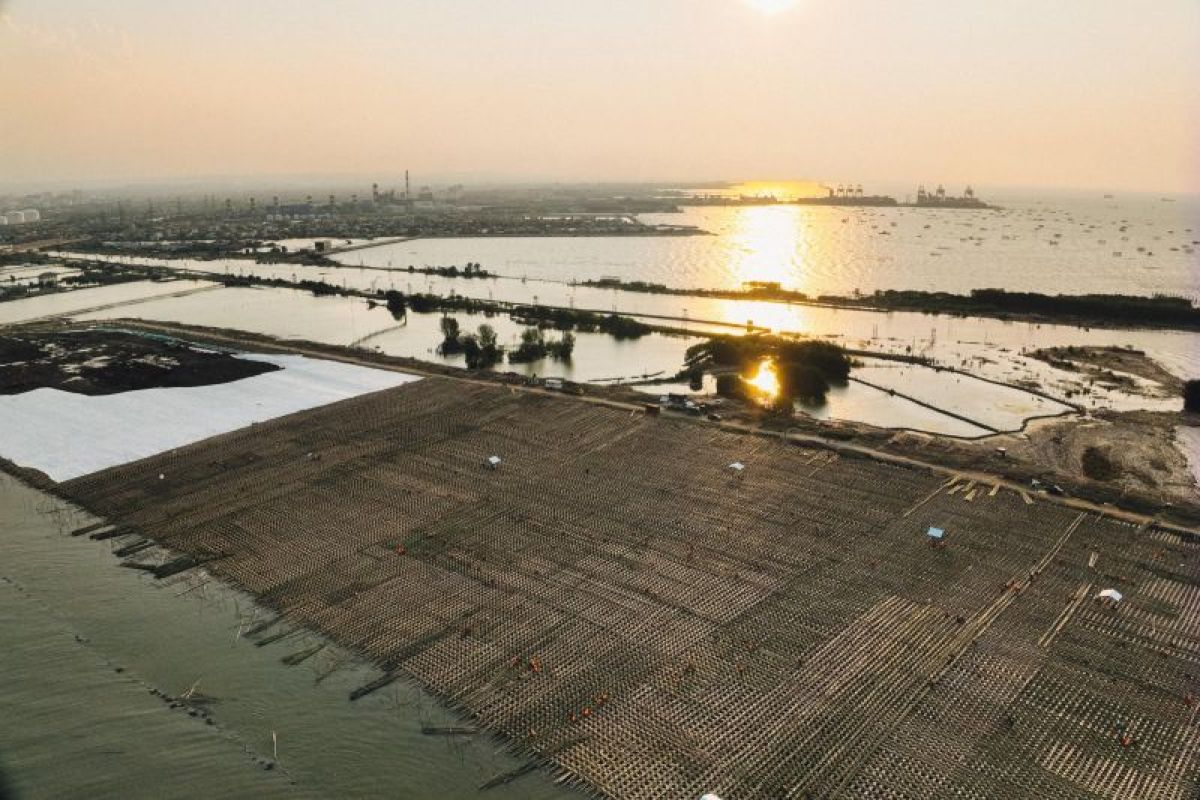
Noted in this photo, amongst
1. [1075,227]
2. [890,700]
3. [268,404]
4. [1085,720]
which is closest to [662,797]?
[890,700]


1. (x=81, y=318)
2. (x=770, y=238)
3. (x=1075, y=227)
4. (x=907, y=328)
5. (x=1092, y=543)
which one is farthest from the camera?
(x=1075, y=227)

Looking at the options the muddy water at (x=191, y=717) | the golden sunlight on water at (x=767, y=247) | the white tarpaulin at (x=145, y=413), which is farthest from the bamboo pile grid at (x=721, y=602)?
the golden sunlight on water at (x=767, y=247)

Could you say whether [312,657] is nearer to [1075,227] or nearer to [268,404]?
[268,404]

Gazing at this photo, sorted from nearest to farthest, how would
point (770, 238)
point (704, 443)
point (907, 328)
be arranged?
point (704, 443) → point (907, 328) → point (770, 238)

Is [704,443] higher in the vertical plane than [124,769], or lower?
higher

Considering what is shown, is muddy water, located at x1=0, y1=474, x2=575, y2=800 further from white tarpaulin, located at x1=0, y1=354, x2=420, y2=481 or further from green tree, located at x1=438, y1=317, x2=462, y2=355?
green tree, located at x1=438, y1=317, x2=462, y2=355

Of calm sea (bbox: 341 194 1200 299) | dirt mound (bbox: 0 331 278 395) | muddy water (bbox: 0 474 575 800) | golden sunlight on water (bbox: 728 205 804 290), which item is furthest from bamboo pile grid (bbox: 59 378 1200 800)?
golden sunlight on water (bbox: 728 205 804 290)
